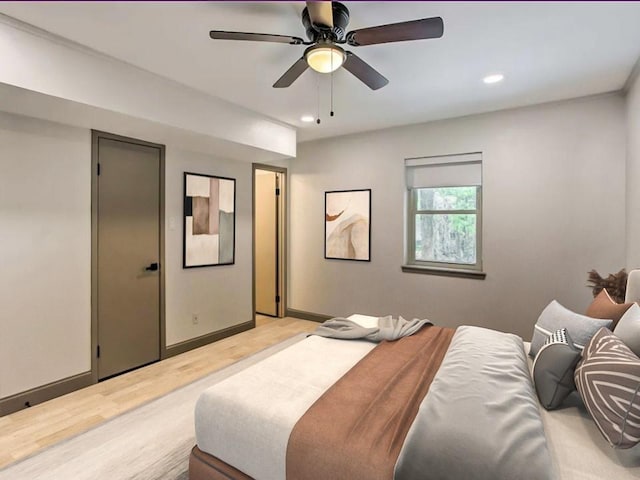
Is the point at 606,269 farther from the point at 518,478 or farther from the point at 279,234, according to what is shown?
the point at 279,234

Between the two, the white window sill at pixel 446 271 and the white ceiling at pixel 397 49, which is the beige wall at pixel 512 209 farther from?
the white ceiling at pixel 397 49

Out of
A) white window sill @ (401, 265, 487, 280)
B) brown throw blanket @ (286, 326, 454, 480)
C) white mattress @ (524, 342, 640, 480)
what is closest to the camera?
white mattress @ (524, 342, 640, 480)

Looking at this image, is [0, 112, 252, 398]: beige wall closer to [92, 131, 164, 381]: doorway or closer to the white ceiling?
[92, 131, 164, 381]: doorway

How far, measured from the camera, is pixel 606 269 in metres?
3.19

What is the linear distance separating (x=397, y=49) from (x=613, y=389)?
7.43 ft

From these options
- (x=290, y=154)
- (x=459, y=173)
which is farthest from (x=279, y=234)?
(x=459, y=173)

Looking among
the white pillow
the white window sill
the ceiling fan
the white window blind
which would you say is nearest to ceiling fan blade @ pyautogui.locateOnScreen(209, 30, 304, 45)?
the ceiling fan

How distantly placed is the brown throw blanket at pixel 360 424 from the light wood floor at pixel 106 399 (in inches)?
75.0

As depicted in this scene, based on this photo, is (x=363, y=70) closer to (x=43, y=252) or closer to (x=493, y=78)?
(x=493, y=78)

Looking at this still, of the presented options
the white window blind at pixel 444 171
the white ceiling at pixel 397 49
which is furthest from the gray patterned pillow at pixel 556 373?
the white window blind at pixel 444 171

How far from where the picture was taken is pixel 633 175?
9.20 feet

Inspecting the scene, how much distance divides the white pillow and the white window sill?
2.12m

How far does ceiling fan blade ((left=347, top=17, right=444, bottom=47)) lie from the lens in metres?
1.67

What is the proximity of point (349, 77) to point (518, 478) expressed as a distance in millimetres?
2777
